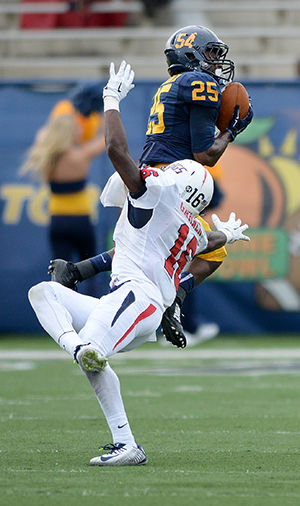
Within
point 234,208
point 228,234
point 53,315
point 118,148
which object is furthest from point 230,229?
point 234,208

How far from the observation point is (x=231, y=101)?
16.7 ft

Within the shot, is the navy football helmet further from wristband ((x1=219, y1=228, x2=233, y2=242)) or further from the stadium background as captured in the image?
the stadium background

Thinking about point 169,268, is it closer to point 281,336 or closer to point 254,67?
point 281,336

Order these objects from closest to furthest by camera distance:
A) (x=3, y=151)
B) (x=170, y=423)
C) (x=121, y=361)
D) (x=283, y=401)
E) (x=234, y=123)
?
(x=234, y=123) → (x=170, y=423) → (x=283, y=401) → (x=121, y=361) → (x=3, y=151)

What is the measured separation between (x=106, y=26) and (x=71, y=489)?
37.4 ft

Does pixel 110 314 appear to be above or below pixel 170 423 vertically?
above

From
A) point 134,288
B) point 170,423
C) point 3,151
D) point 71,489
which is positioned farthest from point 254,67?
point 71,489

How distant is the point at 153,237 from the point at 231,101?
1068mm

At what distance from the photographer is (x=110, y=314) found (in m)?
4.20

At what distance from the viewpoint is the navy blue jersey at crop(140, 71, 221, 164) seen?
4.84 meters

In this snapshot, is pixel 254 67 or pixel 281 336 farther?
pixel 254 67

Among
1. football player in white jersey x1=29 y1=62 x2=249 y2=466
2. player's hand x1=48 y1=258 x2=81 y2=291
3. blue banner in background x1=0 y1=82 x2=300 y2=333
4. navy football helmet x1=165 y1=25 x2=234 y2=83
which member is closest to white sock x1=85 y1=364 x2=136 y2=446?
football player in white jersey x1=29 y1=62 x2=249 y2=466

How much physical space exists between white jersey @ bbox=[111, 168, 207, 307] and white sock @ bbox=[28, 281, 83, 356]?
0.89ft

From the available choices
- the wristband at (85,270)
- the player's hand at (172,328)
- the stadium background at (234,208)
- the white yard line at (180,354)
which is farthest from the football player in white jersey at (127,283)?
the stadium background at (234,208)
